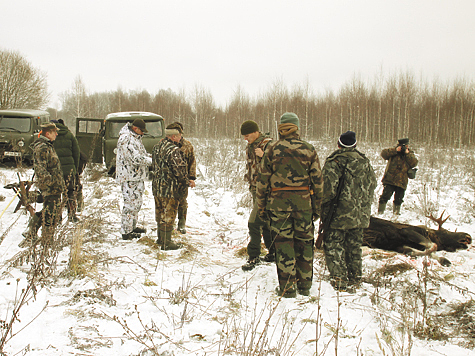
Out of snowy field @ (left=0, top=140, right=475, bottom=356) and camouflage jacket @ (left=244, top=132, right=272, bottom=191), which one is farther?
camouflage jacket @ (left=244, top=132, right=272, bottom=191)

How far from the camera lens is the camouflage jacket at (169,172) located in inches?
172

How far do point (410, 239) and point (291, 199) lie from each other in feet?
8.63

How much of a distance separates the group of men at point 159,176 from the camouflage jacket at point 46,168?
2.75 ft

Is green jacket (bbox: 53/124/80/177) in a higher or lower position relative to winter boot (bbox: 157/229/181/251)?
higher

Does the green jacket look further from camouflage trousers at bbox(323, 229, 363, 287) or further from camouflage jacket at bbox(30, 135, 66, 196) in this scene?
camouflage trousers at bbox(323, 229, 363, 287)

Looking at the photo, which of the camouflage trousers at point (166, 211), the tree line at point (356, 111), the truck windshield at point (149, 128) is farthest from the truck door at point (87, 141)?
the tree line at point (356, 111)

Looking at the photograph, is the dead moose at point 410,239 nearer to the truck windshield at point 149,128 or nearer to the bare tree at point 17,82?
the truck windshield at point 149,128

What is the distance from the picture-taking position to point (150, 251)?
434 centimetres

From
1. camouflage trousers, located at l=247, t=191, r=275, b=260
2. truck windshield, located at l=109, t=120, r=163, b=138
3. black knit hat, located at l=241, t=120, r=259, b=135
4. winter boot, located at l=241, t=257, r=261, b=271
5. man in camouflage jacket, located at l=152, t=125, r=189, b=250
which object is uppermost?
truck windshield, located at l=109, t=120, r=163, b=138

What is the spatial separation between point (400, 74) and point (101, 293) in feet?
102

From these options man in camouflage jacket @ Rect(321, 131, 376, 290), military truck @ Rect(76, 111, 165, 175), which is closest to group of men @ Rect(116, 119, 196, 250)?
man in camouflage jacket @ Rect(321, 131, 376, 290)

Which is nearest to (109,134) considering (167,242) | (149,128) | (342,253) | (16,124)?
(149,128)

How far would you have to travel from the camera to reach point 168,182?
4379 mm

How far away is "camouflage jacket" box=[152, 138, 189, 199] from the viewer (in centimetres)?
436
